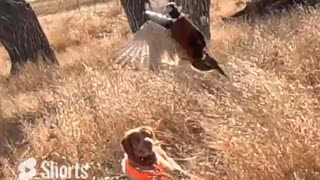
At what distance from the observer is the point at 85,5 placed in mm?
17969

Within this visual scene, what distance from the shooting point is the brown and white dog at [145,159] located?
502cm

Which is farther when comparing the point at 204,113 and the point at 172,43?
the point at 172,43

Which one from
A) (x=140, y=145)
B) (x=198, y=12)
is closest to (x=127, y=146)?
(x=140, y=145)

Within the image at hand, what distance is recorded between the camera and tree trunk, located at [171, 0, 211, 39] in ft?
26.6

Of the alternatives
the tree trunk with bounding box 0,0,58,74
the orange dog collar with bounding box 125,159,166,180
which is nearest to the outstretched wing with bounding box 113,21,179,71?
the orange dog collar with bounding box 125,159,166,180

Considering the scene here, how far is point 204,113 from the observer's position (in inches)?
220

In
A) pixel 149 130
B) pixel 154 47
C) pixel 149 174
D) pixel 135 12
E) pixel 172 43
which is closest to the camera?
pixel 149 174

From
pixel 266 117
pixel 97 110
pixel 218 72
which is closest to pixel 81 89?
pixel 97 110

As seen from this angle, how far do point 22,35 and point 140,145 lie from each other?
15.7 feet

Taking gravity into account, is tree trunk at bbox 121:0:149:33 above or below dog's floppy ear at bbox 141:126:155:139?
below

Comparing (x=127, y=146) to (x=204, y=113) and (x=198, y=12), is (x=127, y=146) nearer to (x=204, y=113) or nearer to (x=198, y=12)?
(x=204, y=113)

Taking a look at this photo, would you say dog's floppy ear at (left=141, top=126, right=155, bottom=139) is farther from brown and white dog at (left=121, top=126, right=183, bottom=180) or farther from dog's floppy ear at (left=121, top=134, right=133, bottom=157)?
dog's floppy ear at (left=121, top=134, right=133, bottom=157)

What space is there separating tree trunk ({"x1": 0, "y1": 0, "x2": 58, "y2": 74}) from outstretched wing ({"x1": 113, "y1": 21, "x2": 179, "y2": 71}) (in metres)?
2.56

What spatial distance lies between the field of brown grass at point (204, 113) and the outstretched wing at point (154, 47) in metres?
0.14
